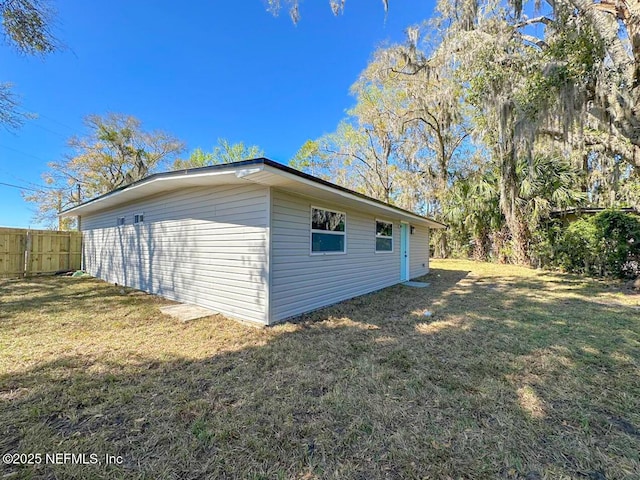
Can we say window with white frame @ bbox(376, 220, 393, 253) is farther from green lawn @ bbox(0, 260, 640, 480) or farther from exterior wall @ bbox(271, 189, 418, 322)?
green lawn @ bbox(0, 260, 640, 480)

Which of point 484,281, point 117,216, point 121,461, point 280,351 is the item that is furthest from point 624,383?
point 117,216

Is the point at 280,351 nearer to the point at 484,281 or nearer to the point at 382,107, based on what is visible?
the point at 484,281

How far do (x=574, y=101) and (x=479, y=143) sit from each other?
4340mm

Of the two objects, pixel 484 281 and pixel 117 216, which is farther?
pixel 484 281

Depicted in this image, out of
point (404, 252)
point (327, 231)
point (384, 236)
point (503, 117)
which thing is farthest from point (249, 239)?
point (503, 117)

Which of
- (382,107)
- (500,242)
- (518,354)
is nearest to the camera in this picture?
(518,354)

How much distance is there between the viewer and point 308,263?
534 cm

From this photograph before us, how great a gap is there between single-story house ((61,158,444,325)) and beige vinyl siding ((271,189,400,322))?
19mm

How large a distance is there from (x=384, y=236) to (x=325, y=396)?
6396mm

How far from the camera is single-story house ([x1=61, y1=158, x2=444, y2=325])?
4.50 meters

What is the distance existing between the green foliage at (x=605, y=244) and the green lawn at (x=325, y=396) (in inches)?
205

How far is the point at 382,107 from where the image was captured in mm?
15516

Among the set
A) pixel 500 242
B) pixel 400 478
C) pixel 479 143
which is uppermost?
pixel 479 143

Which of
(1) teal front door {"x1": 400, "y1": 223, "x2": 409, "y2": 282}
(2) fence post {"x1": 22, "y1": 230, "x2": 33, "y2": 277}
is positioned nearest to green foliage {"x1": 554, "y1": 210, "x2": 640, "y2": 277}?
(1) teal front door {"x1": 400, "y1": 223, "x2": 409, "y2": 282}
